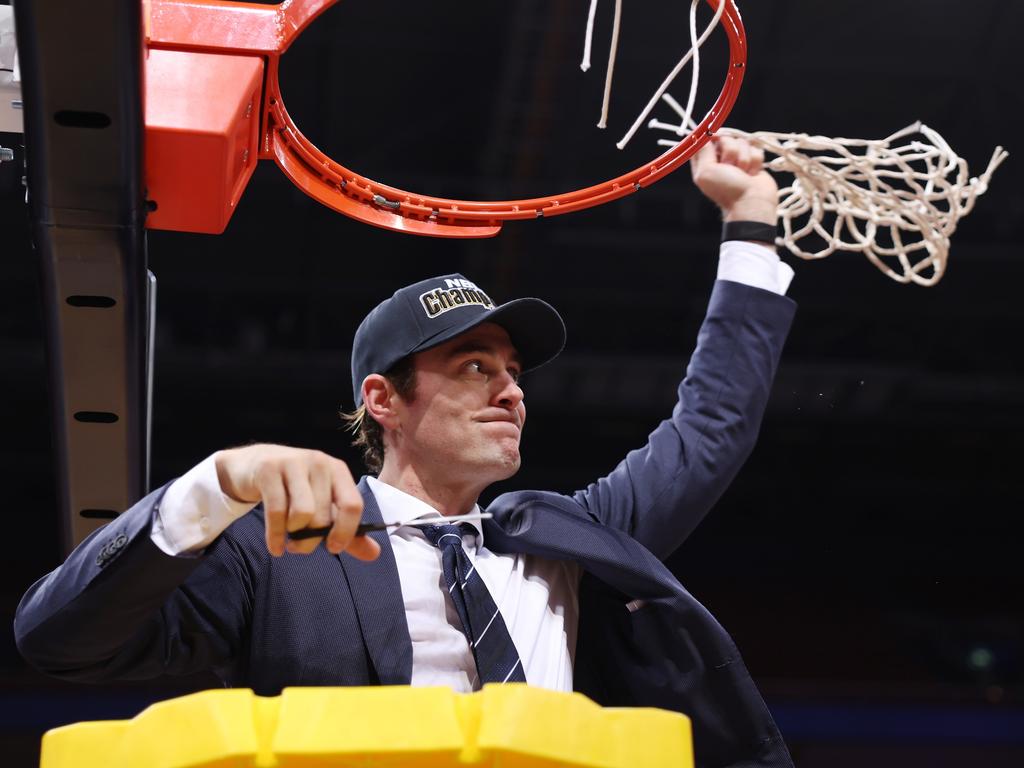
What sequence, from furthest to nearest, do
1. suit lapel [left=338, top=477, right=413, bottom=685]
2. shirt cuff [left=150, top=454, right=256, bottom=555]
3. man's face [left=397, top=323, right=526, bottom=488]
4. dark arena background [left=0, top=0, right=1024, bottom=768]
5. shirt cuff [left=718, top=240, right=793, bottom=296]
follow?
dark arena background [left=0, top=0, right=1024, bottom=768]
shirt cuff [left=718, top=240, right=793, bottom=296]
man's face [left=397, top=323, right=526, bottom=488]
suit lapel [left=338, top=477, right=413, bottom=685]
shirt cuff [left=150, top=454, right=256, bottom=555]

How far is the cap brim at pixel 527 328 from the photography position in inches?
64.6

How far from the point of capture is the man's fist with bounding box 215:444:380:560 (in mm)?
977

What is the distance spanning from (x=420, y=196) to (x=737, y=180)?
44 cm

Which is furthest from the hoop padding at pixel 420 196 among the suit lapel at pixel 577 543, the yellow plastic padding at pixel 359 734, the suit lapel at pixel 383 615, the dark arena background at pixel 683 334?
the dark arena background at pixel 683 334

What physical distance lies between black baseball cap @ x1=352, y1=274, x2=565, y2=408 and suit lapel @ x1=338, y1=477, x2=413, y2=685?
14.1 inches

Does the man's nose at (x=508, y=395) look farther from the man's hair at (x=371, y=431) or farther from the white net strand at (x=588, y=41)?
the white net strand at (x=588, y=41)

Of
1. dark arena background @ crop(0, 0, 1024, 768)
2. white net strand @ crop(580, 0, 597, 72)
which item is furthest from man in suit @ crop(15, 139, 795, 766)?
dark arena background @ crop(0, 0, 1024, 768)

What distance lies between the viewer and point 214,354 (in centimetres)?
402

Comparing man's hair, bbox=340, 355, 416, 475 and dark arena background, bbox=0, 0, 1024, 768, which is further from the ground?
man's hair, bbox=340, 355, 416, 475

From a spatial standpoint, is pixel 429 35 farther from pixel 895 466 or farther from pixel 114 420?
pixel 895 466

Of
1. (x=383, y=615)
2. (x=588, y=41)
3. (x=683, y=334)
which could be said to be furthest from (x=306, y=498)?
(x=683, y=334)

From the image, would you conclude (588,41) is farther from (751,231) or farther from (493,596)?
(493,596)

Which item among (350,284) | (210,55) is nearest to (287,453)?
(210,55)

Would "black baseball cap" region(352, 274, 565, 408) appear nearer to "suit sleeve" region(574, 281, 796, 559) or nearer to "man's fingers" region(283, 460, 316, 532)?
"suit sleeve" region(574, 281, 796, 559)
